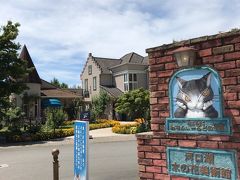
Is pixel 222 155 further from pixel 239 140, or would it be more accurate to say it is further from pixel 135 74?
pixel 135 74

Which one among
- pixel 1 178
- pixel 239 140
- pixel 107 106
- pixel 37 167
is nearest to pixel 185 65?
pixel 239 140

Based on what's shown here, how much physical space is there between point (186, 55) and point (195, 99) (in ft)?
2.08

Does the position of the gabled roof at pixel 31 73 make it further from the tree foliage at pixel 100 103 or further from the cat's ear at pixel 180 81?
the cat's ear at pixel 180 81

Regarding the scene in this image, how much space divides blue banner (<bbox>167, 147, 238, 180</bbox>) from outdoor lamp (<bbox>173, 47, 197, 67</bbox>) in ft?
4.04

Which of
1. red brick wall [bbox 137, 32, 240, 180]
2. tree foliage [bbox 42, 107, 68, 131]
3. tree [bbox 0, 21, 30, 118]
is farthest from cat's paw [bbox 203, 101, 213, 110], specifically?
tree foliage [bbox 42, 107, 68, 131]

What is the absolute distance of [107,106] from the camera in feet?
148

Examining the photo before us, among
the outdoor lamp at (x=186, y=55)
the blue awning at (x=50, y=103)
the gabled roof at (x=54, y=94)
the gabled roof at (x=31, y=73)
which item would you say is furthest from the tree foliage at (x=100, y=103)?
the outdoor lamp at (x=186, y=55)

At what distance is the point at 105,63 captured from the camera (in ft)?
166

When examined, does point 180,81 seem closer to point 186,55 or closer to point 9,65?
point 186,55

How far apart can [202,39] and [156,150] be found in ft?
6.01

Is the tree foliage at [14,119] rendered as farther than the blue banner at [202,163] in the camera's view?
Yes

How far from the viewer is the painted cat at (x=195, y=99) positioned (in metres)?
4.96

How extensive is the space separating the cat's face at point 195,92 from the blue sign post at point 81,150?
179 cm

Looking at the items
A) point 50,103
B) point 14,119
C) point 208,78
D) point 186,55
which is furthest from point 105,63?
point 208,78
